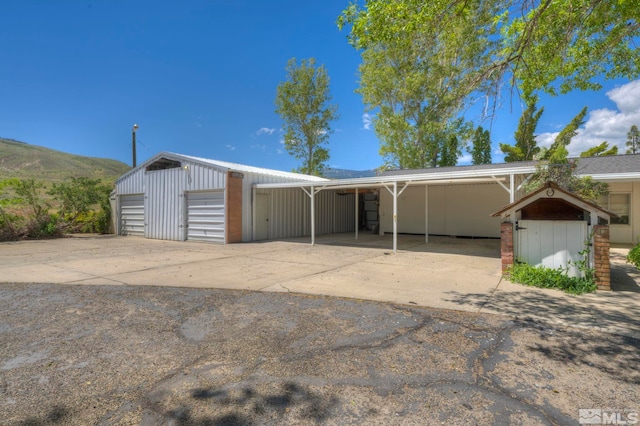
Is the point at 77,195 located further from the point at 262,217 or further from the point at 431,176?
the point at 431,176

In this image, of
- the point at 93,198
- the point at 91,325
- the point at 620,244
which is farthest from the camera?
the point at 93,198

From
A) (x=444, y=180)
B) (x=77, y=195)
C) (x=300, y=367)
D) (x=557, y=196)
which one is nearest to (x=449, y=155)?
(x=444, y=180)

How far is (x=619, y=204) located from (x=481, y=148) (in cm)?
1756

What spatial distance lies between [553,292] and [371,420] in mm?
4802

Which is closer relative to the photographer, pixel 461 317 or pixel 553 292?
pixel 461 317

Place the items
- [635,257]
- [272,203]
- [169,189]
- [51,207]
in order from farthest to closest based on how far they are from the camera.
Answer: [51,207], [169,189], [272,203], [635,257]

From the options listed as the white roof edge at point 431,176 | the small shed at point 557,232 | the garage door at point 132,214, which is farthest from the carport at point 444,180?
the garage door at point 132,214

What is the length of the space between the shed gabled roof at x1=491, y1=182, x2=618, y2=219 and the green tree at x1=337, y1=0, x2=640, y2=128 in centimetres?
210

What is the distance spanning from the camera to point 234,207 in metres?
13.6

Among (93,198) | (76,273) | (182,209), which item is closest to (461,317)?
(76,273)

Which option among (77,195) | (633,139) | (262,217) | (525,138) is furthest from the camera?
(633,139)

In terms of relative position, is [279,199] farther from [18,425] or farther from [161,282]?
[18,425]

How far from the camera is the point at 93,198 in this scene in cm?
1775

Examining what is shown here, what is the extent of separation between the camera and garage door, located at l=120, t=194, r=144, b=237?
55.9 ft
